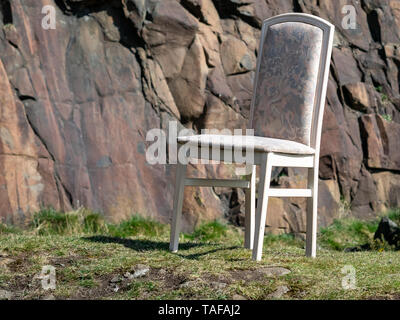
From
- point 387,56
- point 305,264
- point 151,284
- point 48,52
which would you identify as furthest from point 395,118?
point 151,284

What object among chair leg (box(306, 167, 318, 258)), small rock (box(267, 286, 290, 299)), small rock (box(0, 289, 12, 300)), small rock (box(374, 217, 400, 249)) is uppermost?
chair leg (box(306, 167, 318, 258))

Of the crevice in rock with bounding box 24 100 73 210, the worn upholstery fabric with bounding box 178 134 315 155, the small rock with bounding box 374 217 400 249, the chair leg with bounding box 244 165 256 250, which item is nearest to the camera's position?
the worn upholstery fabric with bounding box 178 134 315 155

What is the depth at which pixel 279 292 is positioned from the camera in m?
3.05

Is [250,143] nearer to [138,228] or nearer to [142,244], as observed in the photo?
[142,244]

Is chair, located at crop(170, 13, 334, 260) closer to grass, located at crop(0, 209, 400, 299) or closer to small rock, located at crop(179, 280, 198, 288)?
grass, located at crop(0, 209, 400, 299)

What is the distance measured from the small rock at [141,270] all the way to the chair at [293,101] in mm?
665

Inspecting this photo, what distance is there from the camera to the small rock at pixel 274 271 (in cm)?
333

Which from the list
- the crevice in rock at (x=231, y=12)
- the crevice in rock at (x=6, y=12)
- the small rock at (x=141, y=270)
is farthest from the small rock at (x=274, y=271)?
the crevice in rock at (x=231, y=12)

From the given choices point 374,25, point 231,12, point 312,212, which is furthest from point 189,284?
point 374,25

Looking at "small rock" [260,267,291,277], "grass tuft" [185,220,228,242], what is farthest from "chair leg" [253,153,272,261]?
"grass tuft" [185,220,228,242]

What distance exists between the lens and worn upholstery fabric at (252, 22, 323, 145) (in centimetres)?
398

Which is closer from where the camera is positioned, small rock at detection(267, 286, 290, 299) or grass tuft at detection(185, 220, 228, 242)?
small rock at detection(267, 286, 290, 299)

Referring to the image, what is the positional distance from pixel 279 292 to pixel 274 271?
13.9 inches

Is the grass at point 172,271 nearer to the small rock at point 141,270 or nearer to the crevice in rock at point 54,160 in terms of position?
the small rock at point 141,270
